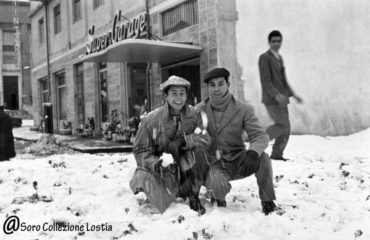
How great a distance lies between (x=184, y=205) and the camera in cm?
411

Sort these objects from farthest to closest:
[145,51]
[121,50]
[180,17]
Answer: [180,17]
[145,51]
[121,50]

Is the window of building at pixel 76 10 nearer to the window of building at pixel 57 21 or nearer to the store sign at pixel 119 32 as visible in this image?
the window of building at pixel 57 21

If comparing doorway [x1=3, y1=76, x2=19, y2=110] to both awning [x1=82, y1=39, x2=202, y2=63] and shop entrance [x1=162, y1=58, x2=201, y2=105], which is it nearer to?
awning [x1=82, y1=39, x2=202, y2=63]

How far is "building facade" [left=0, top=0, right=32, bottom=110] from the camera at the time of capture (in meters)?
42.0

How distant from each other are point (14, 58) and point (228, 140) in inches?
1692

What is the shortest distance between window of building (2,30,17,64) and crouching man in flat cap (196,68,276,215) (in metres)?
42.6

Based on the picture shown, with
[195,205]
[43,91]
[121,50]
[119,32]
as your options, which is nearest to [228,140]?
[195,205]

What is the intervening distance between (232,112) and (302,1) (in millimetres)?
5922

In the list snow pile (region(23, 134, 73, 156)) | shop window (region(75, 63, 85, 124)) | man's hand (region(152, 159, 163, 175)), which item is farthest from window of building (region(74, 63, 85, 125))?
man's hand (region(152, 159, 163, 175))

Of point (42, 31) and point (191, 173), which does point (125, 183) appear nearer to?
point (191, 173)

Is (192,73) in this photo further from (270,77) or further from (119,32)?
(270,77)

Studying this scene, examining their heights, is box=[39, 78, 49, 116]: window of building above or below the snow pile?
above

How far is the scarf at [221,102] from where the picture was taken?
4.17 meters

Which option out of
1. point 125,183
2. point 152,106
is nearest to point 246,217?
point 125,183
